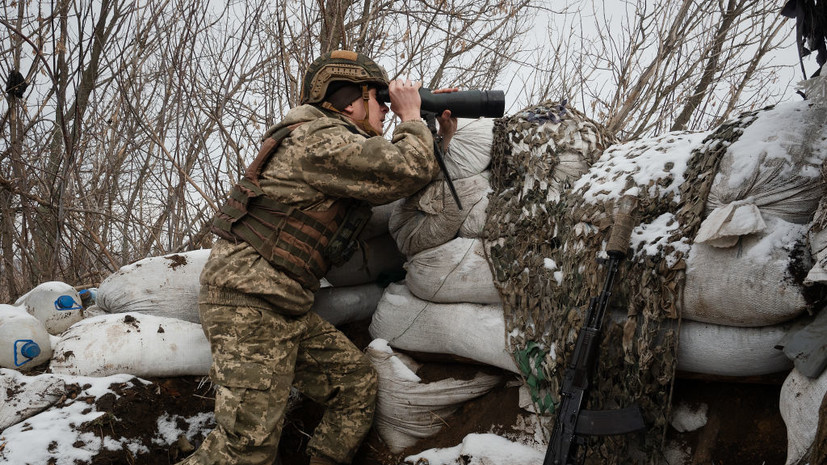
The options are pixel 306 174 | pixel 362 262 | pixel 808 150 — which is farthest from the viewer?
pixel 362 262

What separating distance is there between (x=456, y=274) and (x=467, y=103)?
2.15 feet

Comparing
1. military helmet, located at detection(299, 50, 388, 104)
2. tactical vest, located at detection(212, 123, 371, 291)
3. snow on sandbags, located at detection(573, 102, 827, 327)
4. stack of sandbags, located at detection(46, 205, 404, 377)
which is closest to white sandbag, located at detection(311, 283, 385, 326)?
stack of sandbags, located at detection(46, 205, 404, 377)

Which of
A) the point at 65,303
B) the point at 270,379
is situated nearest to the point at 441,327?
the point at 270,379

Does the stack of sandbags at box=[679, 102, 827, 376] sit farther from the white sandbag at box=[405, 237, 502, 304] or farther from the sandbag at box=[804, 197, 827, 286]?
the white sandbag at box=[405, 237, 502, 304]

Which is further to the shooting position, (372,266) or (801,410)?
(372,266)

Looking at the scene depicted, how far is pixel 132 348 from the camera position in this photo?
7.97 ft

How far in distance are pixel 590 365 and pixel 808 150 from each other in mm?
863

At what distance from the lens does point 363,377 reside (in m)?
2.39

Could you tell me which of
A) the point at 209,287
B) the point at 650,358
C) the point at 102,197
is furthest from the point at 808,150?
the point at 102,197

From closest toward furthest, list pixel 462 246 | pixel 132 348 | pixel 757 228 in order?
pixel 757 228
pixel 462 246
pixel 132 348

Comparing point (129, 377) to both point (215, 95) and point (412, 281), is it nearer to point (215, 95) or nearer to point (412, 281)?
point (412, 281)

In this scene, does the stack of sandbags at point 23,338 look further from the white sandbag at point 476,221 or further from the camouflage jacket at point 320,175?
the white sandbag at point 476,221

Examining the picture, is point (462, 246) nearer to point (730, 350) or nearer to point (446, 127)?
point (446, 127)

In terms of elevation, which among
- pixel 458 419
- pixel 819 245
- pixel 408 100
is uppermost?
pixel 408 100
